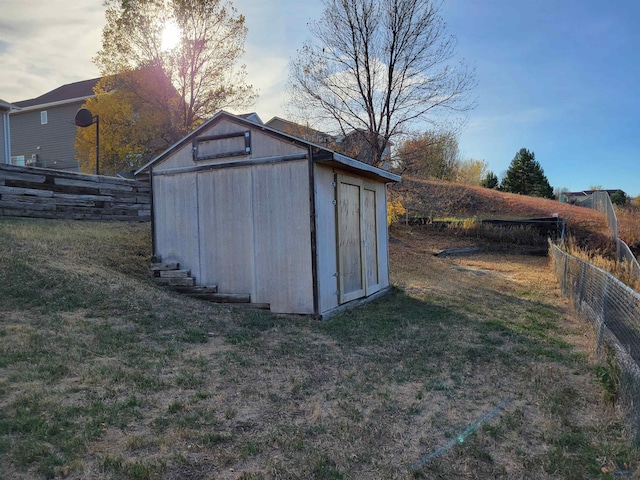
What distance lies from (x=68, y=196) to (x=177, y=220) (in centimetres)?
393

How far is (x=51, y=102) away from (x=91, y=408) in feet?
77.7

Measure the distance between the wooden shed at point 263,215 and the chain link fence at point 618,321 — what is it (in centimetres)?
340

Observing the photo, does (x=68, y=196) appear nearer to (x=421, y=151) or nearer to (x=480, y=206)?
(x=421, y=151)

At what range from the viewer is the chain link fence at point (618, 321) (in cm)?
317

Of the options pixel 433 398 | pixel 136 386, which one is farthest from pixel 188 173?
pixel 433 398

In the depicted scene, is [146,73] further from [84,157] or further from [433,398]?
[433,398]

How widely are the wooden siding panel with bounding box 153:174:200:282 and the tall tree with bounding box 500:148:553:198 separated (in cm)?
3307

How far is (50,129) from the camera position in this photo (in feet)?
73.9

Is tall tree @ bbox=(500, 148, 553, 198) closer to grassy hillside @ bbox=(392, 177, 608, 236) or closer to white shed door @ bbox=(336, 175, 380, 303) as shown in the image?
grassy hillside @ bbox=(392, 177, 608, 236)

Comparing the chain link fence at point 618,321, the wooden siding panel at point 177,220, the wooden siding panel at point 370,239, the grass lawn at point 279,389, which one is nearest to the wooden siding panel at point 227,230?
the wooden siding panel at point 177,220

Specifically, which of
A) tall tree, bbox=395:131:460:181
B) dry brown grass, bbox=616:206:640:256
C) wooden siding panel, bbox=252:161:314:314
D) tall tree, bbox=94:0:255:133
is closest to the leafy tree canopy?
tall tree, bbox=94:0:255:133

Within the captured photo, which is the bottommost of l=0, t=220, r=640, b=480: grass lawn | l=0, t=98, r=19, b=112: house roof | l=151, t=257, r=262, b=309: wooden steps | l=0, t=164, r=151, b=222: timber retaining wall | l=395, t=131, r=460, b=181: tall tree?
l=0, t=220, r=640, b=480: grass lawn

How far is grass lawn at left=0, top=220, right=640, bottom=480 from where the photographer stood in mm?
2587

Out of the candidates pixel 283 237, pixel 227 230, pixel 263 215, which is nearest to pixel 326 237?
pixel 283 237
